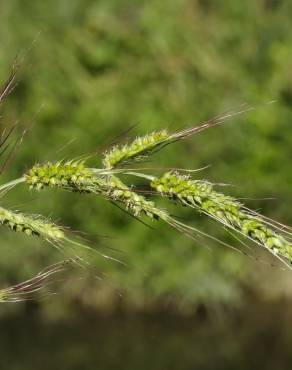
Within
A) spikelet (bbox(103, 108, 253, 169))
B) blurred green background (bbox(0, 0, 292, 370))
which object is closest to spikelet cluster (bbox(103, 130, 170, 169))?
spikelet (bbox(103, 108, 253, 169))

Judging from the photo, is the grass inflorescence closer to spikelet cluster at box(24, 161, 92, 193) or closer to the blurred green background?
spikelet cluster at box(24, 161, 92, 193)

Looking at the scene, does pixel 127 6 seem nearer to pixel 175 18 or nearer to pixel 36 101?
pixel 175 18

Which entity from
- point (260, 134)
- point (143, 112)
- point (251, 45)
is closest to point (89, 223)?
point (143, 112)

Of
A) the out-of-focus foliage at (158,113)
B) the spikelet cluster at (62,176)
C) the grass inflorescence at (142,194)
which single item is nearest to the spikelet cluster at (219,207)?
the grass inflorescence at (142,194)

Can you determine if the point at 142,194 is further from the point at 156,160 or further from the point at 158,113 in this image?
the point at 158,113

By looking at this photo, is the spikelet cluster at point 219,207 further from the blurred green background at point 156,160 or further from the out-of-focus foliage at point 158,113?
the out-of-focus foliage at point 158,113
